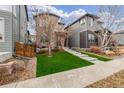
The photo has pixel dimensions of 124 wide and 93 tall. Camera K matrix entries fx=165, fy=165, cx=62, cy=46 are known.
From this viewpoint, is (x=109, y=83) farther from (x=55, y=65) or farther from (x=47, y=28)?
(x=47, y=28)

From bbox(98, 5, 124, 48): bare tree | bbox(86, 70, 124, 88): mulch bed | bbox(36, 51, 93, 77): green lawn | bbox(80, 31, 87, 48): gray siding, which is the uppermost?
bbox(98, 5, 124, 48): bare tree

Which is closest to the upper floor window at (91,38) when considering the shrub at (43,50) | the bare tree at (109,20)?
the bare tree at (109,20)

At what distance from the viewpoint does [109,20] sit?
20828 millimetres

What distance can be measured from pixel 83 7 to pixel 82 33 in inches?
174

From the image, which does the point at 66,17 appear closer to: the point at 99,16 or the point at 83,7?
the point at 83,7

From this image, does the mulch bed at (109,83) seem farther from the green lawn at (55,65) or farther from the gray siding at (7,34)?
the gray siding at (7,34)

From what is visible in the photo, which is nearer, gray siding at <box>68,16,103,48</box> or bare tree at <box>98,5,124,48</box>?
bare tree at <box>98,5,124,48</box>

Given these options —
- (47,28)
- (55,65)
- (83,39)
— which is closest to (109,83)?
(55,65)

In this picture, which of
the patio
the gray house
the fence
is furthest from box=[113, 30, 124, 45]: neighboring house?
the patio

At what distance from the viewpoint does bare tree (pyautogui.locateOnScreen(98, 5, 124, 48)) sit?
67.9 ft

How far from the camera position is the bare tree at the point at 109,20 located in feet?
67.9

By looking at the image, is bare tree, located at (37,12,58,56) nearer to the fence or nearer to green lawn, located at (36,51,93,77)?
the fence

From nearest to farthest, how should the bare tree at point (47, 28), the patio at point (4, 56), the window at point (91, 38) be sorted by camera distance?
the patio at point (4, 56) < the bare tree at point (47, 28) < the window at point (91, 38)

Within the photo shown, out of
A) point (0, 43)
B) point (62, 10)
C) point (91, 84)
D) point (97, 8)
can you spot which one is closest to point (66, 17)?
point (62, 10)
